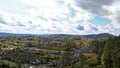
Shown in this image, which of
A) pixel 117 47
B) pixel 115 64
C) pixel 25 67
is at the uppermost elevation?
pixel 117 47

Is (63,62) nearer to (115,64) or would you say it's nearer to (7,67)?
(7,67)

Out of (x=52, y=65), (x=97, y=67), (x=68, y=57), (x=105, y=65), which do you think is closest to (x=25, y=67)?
(x=52, y=65)

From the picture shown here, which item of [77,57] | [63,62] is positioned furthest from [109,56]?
[77,57]

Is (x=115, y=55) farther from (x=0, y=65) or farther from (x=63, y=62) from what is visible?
(x=0, y=65)

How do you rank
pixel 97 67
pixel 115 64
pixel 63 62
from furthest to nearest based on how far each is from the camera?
pixel 63 62
pixel 97 67
pixel 115 64

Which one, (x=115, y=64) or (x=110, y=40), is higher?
(x=110, y=40)

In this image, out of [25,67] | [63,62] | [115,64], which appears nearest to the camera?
[115,64]

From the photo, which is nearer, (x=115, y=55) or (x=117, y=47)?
(x=115, y=55)

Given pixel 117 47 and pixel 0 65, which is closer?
pixel 117 47

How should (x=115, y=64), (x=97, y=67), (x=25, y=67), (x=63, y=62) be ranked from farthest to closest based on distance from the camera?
(x=25, y=67)
(x=63, y=62)
(x=97, y=67)
(x=115, y=64)
